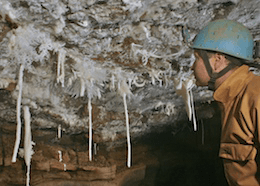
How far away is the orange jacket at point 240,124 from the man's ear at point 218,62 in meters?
0.14

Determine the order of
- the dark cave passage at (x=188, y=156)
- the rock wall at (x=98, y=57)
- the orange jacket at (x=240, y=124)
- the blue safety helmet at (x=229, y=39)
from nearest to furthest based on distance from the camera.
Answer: the orange jacket at (x=240, y=124)
the blue safety helmet at (x=229, y=39)
the rock wall at (x=98, y=57)
the dark cave passage at (x=188, y=156)

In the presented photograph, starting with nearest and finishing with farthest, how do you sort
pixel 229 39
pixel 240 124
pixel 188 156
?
pixel 240 124, pixel 229 39, pixel 188 156

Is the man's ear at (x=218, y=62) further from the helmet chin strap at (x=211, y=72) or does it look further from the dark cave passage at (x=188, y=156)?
the dark cave passage at (x=188, y=156)

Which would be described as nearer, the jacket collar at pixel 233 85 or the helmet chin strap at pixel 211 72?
the jacket collar at pixel 233 85

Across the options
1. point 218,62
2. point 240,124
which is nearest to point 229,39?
point 218,62

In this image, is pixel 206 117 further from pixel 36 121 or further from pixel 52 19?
pixel 52 19

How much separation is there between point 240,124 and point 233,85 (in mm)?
274

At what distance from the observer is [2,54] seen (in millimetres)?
2430

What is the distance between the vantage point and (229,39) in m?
1.85

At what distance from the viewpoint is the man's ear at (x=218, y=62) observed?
74.9 inches

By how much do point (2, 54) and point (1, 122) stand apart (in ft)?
5.45

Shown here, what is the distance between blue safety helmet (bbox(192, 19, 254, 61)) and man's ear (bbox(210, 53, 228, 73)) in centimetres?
6

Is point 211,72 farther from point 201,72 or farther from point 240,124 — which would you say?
point 240,124

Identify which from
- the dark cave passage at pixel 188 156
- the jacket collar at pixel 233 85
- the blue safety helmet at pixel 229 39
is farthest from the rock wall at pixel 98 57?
the dark cave passage at pixel 188 156
